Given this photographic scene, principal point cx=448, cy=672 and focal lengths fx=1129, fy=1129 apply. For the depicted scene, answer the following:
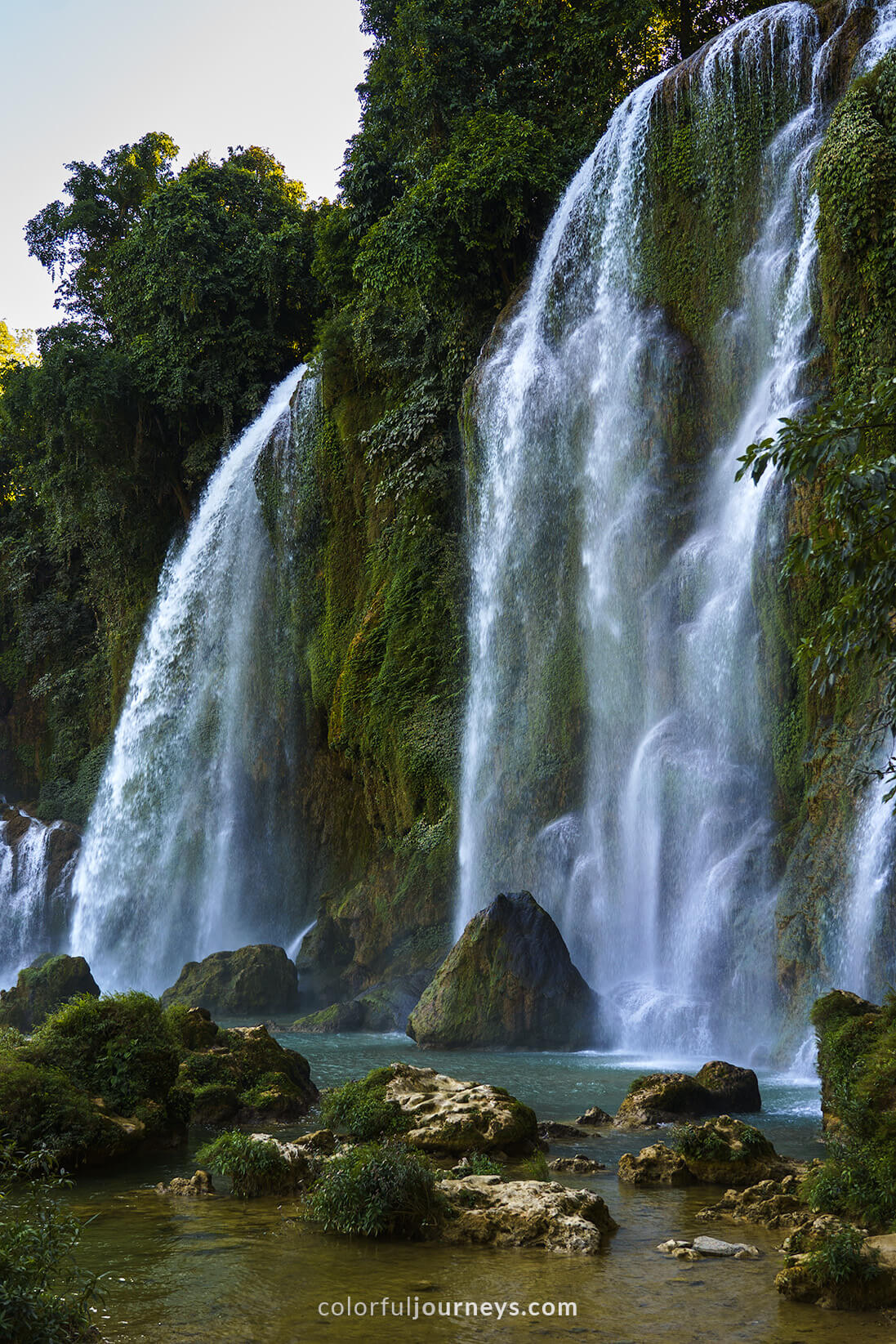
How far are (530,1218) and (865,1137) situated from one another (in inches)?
75.7

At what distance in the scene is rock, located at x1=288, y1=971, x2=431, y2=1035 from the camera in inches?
723

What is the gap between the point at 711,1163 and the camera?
7.68 meters

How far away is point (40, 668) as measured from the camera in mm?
38750

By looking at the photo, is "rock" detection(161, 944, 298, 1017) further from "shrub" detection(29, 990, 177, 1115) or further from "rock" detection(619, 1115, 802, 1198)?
"rock" detection(619, 1115, 802, 1198)

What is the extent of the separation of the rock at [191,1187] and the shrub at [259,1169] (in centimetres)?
14

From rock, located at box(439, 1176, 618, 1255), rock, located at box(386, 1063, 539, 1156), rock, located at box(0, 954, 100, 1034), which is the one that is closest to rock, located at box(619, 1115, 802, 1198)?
rock, located at box(386, 1063, 539, 1156)

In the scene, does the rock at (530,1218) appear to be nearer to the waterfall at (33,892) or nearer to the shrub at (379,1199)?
the shrub at (379,1199)

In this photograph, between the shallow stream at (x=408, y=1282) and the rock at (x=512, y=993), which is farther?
the rock at (x=512, y=993)

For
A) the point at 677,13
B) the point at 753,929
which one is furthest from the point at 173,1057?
the point at 677,13

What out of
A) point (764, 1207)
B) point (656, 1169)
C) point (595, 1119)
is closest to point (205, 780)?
point (595, 1119)

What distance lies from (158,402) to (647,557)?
63.2ft

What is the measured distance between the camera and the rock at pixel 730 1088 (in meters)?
9.95

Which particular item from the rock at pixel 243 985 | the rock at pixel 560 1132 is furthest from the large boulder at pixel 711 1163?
the rock at pixel 243 985

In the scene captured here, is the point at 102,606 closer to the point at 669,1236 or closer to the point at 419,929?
the point at 419,929
